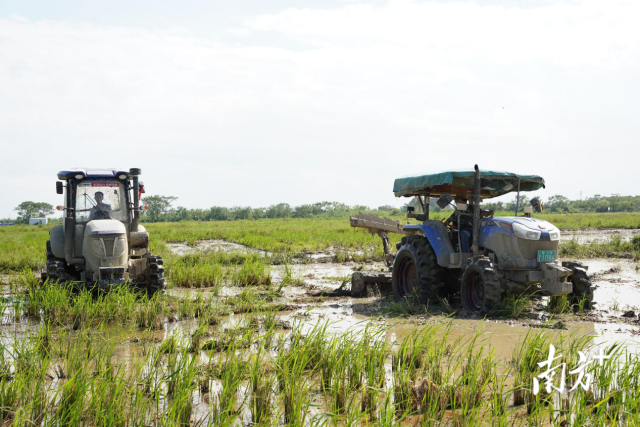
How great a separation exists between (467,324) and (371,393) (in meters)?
3.22

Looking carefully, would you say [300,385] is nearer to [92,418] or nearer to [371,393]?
[371,393]

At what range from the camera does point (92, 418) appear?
3.55 meters

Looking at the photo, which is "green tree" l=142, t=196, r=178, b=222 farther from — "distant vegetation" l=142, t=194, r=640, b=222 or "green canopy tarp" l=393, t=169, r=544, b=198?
"green canopy tarp" l=393, t=169, r=544, b=198

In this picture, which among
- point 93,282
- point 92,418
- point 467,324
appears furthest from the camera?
point 93,282

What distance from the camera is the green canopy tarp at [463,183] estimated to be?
768 centimetres

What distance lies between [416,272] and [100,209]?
5025 millimetres

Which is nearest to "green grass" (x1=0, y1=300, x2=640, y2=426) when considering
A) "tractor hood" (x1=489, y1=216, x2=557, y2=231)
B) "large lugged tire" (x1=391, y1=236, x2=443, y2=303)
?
"tractor hood" (x1=489, y1=216, x2=557, y2=231)

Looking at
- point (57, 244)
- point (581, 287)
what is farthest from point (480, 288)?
point (57, 244)

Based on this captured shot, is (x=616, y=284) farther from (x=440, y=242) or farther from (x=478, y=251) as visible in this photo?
(x=440, y=242)

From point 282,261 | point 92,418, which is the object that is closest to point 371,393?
point 92,418

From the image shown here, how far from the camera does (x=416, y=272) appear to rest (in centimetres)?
845

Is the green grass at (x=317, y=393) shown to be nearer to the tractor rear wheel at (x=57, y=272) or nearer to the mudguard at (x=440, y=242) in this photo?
the mudguard at (x=440, y=242)

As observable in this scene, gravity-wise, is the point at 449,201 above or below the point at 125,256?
above

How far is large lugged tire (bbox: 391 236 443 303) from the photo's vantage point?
27.0 feet
